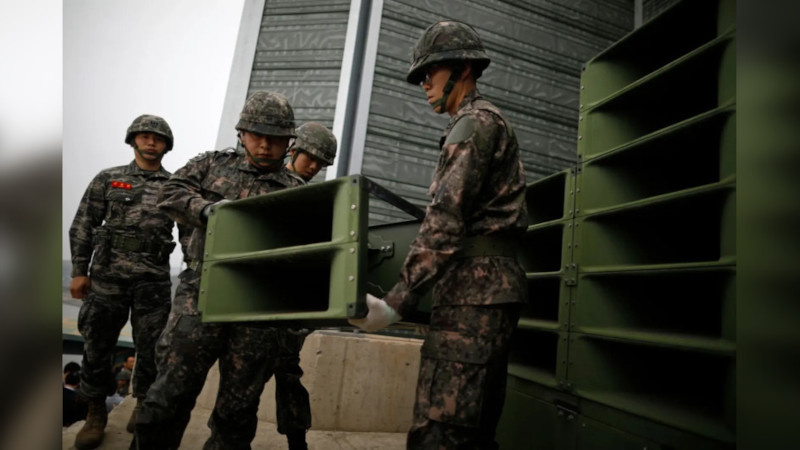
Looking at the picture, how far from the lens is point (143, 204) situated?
369 cm

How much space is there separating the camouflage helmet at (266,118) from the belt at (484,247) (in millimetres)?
1280

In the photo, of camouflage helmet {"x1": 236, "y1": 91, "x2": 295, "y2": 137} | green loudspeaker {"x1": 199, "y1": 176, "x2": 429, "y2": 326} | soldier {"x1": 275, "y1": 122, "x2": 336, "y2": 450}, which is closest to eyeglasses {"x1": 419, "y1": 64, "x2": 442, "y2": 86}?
green loudspeaker {"x1": 199, "y1": 176, "x2": 429, "y2": 326}

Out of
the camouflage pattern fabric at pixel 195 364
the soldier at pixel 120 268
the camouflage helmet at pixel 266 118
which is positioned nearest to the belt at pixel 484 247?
the camouflage pattern fabric at pixel 195 364

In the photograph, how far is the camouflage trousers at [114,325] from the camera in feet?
11.1

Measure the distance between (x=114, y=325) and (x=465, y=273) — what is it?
2.78 meters

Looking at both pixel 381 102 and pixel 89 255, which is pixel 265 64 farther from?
pixel 89 255

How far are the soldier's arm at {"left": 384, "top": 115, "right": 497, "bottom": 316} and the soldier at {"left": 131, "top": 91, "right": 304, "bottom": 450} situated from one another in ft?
2.98

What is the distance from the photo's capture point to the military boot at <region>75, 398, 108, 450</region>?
3209 mm

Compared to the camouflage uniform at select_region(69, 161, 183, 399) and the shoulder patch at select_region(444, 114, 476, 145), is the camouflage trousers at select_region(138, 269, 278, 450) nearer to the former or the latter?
the camouflage uniform at select_region(69, 161, 183, 399)

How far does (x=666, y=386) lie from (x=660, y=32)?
1.82 m

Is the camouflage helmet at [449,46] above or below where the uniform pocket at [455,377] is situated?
above

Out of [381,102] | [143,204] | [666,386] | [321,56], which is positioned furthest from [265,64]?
[666,386]

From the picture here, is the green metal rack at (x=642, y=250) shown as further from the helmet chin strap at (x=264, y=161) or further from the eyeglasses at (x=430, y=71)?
the helmet chin strap at (x=264, y=161)

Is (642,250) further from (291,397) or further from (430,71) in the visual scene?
(291,397)
